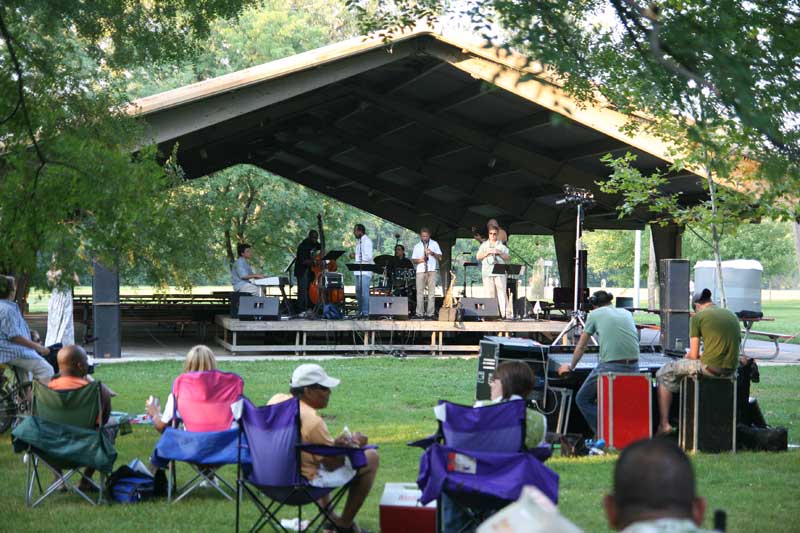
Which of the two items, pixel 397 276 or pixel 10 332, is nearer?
pixel 10 332

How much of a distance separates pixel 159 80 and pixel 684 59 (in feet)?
108

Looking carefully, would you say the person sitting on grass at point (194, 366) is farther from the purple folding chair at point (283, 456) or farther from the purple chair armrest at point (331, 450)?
the purple chair armrest at point (331, 450)

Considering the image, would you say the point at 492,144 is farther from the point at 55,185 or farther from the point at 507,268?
the point at 55,185

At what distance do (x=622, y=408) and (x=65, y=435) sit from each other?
4.33 meters

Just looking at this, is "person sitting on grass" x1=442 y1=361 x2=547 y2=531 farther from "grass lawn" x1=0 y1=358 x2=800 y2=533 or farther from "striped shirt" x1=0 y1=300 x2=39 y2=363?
"striped shirt" x1=0 y1=300 x2=39 y2=363

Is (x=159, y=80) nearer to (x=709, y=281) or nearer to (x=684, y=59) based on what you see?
(x=709, y=281)

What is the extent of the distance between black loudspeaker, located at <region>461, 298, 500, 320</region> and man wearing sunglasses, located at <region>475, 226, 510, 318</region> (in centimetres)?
17

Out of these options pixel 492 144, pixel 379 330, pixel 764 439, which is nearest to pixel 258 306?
pixel 379 330

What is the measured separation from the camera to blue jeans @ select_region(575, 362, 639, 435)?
835 centimetres

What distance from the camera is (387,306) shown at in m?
17.6

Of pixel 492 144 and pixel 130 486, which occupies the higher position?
pixel 492 144

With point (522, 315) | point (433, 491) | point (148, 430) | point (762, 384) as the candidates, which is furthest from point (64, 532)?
point (522, 315)

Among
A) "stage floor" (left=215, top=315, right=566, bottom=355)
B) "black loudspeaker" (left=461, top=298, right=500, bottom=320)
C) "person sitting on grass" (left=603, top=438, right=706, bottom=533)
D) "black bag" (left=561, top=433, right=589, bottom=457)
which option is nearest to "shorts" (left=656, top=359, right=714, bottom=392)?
"black bag" (left=561, top=433, right=589, bottom=457)

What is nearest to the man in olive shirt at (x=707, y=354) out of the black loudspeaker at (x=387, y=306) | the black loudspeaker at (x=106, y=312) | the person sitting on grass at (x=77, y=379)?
the person sitting on grass at (x=77, y=379)
